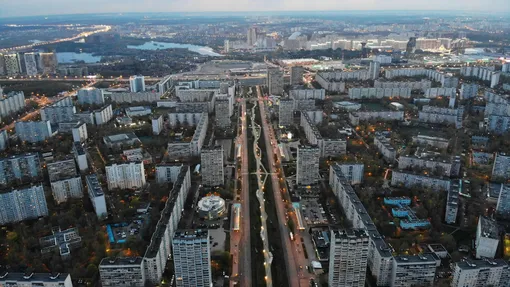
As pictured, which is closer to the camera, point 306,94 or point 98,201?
point 98,201

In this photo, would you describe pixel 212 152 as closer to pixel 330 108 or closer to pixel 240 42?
pixel 330 108

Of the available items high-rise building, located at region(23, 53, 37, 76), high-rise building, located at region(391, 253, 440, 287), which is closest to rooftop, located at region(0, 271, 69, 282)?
high-rise building, located at region(391, 253, 440, 287)

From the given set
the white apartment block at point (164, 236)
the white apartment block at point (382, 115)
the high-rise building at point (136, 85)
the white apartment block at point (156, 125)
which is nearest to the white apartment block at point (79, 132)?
the white apartment block at point (156, 125)

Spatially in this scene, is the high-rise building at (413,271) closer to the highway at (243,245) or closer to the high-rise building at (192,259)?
the highway at (243,245)

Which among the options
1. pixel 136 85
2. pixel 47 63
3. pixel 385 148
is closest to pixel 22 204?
pixel 385 148

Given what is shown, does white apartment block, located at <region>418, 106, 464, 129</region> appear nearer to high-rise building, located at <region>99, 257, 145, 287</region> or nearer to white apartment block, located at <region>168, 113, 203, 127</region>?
white apartment block, located at <region>168, 113, 203, 127</region>

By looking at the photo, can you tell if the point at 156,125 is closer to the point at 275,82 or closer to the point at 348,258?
the point at 275,82

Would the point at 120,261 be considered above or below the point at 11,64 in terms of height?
below
